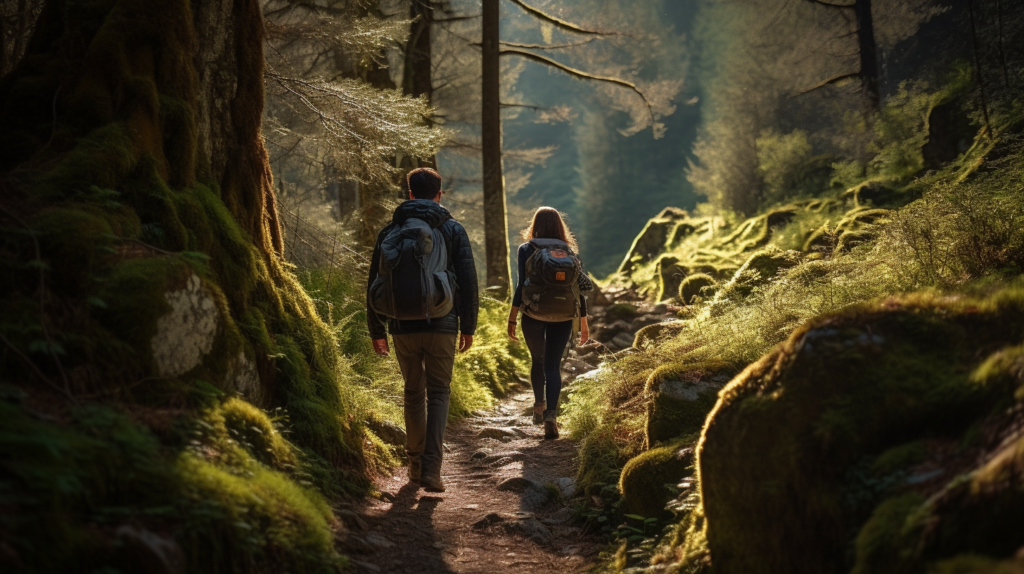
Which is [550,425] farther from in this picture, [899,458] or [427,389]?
[899,458]

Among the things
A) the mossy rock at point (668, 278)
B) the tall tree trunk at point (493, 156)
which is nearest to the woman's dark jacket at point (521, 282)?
the tall tree trunk at point (493, 156)

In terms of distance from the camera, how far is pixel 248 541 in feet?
9.08

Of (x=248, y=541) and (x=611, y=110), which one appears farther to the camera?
(x=611, y=110)

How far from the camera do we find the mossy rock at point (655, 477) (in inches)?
163

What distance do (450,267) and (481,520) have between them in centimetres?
190

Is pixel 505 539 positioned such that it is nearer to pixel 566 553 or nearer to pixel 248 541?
pixel 566 553

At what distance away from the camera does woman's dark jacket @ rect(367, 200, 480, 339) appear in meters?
5.09

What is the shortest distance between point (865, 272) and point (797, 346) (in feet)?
11.0

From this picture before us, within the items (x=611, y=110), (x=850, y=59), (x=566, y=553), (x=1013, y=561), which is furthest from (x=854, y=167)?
(x=611, y=110)

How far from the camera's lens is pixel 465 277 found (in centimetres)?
525

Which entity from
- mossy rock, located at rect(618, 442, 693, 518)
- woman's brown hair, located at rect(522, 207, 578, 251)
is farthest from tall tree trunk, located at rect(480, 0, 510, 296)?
mossy rock, located at rect(618, 442, 693, 518)

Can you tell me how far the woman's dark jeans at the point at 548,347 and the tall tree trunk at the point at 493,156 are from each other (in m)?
6.53

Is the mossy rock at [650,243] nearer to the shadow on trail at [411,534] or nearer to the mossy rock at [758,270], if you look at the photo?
the mossy rock at [758,270]

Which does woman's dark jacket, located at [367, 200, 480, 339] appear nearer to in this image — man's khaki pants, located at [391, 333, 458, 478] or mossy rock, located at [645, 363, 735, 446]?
man's khaki pants, located at [391, 333, 458, 478]
